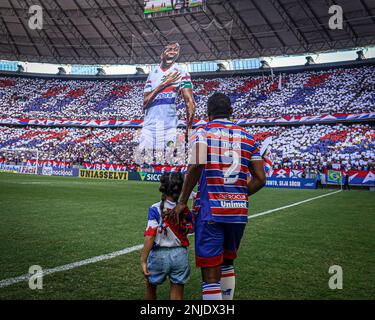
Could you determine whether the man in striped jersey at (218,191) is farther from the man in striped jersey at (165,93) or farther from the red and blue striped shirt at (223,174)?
the man in striped jersey at (165,93)

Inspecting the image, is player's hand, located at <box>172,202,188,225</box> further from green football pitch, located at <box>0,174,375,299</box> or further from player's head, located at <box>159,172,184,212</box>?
green football pitch, located at <box>0,174,375,299</box>

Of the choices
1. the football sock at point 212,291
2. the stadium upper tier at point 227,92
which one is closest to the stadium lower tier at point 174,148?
the stadium upper tier at point 227,92

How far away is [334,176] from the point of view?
25797mm

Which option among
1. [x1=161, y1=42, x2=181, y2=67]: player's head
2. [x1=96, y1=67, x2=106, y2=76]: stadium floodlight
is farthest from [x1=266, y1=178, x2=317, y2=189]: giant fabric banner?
[x1=96, y1=67, x2=106, y2=76]: stadium floodlight

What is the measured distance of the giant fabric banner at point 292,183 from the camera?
1022 inches

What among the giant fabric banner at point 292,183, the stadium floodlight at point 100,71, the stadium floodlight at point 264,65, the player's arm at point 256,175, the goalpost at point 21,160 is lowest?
the player's arm at point 256,175

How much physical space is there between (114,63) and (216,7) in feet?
59.1

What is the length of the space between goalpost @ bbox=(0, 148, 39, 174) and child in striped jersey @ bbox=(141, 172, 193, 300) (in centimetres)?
3335

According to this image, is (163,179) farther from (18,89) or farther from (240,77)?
(18,89)

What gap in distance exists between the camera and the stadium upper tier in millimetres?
36062

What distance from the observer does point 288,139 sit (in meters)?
34.1

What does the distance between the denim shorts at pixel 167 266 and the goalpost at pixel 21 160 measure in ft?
110

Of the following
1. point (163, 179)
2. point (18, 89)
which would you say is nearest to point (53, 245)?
point (163, 179)

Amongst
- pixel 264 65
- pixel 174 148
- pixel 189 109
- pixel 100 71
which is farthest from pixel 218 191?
pixel 100 71
